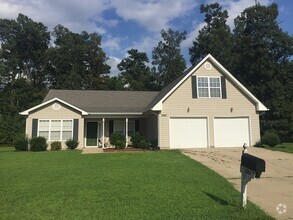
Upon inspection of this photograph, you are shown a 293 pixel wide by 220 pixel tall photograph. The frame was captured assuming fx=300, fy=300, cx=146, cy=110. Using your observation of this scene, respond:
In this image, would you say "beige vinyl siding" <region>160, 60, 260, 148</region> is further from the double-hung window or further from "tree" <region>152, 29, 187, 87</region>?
"tree" <region>152, 29, 187, 87</region>

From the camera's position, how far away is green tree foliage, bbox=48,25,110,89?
48.5m

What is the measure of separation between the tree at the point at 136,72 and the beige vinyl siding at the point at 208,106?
28.8 metres

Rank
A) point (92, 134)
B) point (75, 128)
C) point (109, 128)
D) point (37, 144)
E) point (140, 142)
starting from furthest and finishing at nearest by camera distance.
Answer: point (109, 128) < point (92, 134) < point (75, 128) < point (140, 142) < point (37, 144)

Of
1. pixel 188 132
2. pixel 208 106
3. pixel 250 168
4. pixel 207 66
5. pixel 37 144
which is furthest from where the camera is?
pixel 207 66

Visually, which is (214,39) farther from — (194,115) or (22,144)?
(22,144)

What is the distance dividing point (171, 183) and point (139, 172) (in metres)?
1.95

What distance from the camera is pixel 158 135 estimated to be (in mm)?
19969

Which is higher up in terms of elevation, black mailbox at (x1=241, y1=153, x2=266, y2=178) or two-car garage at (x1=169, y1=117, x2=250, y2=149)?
two-car garage at (x1=169, y1=117, x2=250, y2=149)

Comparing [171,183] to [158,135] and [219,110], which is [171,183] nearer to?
[158,135]

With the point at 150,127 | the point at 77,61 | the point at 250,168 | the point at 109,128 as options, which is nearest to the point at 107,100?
the point at 109,128

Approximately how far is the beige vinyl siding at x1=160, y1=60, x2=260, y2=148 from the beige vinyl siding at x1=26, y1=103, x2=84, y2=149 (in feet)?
20.0

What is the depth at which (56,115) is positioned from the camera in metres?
21.6

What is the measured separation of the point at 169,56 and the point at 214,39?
8.51 m

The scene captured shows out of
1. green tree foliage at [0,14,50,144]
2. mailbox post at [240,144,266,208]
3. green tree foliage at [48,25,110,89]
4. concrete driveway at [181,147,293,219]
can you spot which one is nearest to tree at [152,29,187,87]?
green tree foliage at [48,25,110,89]
